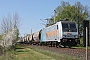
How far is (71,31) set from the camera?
2881 cm

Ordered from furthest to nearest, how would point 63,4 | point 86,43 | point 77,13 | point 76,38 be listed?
1. point 63,4
2. point 77,13
3. point 76,38
4. point 86,43

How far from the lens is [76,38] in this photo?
Answer: 94.4ft

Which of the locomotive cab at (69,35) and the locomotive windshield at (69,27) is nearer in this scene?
the locomotive cab at (69,35)

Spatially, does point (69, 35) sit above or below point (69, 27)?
below

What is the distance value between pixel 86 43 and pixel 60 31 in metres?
22.1

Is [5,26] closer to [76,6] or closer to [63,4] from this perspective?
[76,6]

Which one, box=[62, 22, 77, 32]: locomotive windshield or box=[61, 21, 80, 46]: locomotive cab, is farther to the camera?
box=[62, 22, 77, 32]: locomotive windshield

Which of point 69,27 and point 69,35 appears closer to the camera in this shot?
point 69,35

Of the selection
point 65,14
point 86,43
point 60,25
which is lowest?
point 86,43

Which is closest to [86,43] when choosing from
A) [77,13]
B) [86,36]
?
[86,36]

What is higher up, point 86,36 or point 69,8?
point 69,8

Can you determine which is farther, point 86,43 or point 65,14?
point 65,14

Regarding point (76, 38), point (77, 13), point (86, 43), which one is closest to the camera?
point (86, 43)

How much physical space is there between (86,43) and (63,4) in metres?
72.8
